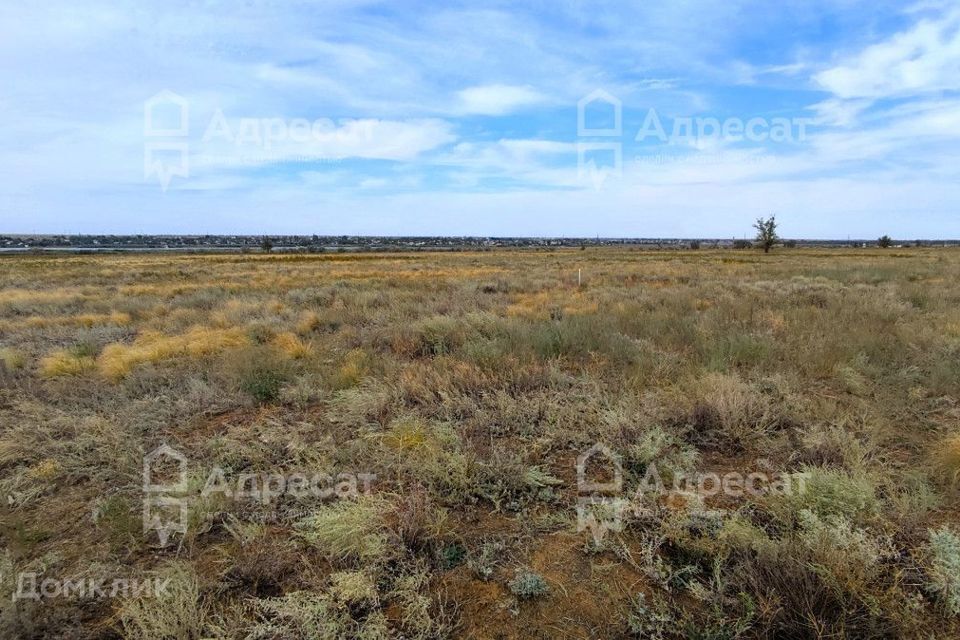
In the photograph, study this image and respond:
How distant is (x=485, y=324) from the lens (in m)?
8.56

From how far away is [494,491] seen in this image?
340 centimetres

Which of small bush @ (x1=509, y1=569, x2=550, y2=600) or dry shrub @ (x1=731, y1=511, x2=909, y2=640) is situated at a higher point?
dry shrub @ (x1=731, y1=511, x2=909, y2=640)

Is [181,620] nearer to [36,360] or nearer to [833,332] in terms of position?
[36,360]

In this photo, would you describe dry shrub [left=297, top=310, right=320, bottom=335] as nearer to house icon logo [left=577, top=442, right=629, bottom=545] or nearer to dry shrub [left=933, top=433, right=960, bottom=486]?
house icon logo [left=577, top=442, right=629, bottom=545]

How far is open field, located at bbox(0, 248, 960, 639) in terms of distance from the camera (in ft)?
7.54

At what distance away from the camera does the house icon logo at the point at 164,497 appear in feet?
9.83

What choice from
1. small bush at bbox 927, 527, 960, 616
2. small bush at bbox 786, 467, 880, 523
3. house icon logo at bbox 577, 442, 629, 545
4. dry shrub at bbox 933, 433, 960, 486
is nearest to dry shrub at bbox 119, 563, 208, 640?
house icon logo at bbox 577, 442, 629, 545

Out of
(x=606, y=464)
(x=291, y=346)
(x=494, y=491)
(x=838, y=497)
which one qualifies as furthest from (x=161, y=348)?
(x=838, y=497)

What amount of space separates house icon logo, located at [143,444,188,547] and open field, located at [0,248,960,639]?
1.3 inches

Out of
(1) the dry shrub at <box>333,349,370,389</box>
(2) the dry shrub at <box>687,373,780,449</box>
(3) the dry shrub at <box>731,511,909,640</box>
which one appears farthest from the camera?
(1) the dry shrub at <box>333,349,370,389</box>

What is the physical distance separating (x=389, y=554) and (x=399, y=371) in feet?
11.3

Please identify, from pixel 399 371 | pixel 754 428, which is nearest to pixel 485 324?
pixel 399 371

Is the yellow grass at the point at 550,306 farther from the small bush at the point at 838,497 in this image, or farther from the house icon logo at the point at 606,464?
the small bush at the point at 838,497

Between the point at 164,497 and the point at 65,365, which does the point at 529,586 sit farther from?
the point at 65,365
